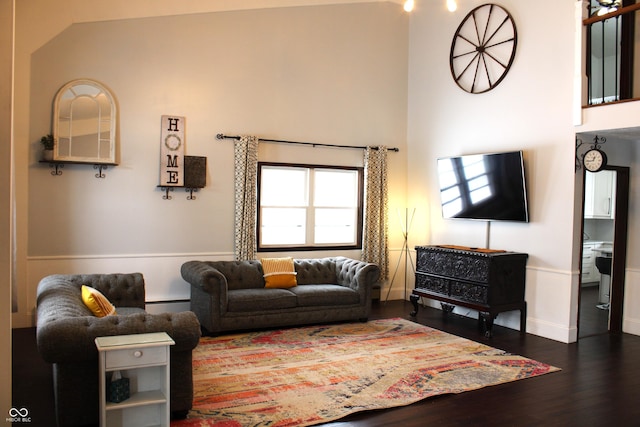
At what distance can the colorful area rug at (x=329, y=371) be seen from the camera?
3846mm

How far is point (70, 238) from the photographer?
20.4ft

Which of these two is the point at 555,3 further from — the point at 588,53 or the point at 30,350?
the point at 30,350

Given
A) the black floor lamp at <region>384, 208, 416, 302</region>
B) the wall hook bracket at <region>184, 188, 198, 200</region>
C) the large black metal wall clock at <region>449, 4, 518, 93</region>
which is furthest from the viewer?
the black floor lamp at <region>384, 208, 416, 302</region>

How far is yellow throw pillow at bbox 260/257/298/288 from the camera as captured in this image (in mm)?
6578

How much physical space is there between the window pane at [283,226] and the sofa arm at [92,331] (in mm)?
3714

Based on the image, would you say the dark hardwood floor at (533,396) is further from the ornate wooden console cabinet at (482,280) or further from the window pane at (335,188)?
the window pane at (335,188)

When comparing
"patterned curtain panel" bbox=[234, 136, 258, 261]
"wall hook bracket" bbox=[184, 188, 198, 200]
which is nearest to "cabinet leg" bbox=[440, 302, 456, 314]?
"patterned curtain panel" bbox=[234, 136, 258, 261]

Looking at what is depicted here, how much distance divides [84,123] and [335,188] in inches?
137

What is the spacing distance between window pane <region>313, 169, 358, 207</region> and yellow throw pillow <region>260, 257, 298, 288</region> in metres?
1.29

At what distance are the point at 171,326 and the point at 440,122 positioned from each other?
17.8 feet

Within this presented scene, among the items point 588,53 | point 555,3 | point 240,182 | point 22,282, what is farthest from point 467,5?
point 22,282

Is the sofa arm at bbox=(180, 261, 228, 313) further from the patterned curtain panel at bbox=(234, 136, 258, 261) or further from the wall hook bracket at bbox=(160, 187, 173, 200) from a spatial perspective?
the wall hook bracket at bbox=(160, 187, 173, 200)

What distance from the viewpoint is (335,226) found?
785 cm

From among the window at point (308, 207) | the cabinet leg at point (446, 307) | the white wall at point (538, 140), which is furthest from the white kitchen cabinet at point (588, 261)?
the window at point (308, 207)
